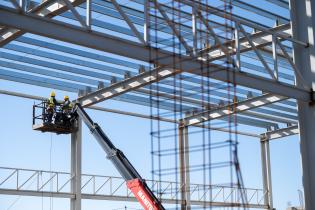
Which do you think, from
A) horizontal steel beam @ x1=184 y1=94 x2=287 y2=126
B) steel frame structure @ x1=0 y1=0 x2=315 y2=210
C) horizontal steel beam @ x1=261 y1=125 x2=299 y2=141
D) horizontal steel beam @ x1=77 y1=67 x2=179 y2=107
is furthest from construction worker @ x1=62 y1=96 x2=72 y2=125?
horizontal steel beam @ x1=261 y1=125 x2=299 y2=141

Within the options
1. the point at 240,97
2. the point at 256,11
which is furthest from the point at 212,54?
the point at 240,97

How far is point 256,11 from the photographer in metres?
25.3

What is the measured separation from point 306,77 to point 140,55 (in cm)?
711

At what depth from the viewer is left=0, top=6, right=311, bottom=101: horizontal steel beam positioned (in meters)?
17.7

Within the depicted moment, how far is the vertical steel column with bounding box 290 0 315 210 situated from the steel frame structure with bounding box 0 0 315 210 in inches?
1.4

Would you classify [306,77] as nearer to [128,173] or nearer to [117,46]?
[128,173]

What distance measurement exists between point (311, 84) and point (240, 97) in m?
8.75

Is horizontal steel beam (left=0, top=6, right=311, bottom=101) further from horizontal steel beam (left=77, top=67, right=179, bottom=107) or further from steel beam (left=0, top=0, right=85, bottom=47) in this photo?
horizontal steel beam (left=77, top=67, right=179, bottom=107)

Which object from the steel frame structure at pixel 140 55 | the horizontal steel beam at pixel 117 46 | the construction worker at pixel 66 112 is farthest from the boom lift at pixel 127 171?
the horizontal steel beam at pixel 117 46

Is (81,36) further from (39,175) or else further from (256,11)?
(39,175)

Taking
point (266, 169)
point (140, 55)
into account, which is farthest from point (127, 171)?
point (266, 169)

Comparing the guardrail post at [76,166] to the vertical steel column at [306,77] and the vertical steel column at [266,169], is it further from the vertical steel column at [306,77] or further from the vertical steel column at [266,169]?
the vertical steel column at [266,169]

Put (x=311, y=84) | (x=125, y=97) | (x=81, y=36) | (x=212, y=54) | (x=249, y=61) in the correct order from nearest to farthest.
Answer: (x=81, y=36), (x=311, y=84), (x=212, y=54), (x=249, y=61), (x=125, y=97)

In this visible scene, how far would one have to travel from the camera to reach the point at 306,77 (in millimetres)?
24062
